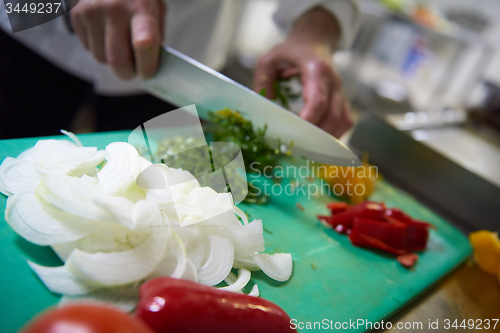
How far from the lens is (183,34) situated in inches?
70.7

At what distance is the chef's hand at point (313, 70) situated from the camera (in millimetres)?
1292

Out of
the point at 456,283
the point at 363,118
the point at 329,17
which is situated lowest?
the point at 456,283

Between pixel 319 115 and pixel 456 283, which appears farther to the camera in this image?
pixel 319 115

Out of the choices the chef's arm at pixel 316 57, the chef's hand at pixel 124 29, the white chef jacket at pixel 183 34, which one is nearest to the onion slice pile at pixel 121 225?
the chef's hand at pixel 124 29

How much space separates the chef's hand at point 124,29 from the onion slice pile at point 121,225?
46 centimetres

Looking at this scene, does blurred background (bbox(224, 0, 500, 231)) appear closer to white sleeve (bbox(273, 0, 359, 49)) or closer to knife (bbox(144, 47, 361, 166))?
white sleeve (bbox(273, 0, 359, 49))

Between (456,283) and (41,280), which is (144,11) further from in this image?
(456,283)

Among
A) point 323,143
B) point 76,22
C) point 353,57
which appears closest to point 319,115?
point 323,143

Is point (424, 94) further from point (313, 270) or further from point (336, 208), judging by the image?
point (313, 270)

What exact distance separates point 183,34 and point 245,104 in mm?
868

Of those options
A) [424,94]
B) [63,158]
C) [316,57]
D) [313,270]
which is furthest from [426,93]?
[63,158]

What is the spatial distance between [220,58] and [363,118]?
952mm

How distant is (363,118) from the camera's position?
6.01 feet

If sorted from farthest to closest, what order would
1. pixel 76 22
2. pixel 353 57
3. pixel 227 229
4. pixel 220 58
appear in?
pixel 353 57 → pixel 220 58 → pixel 76 22 → pixel 227 229
